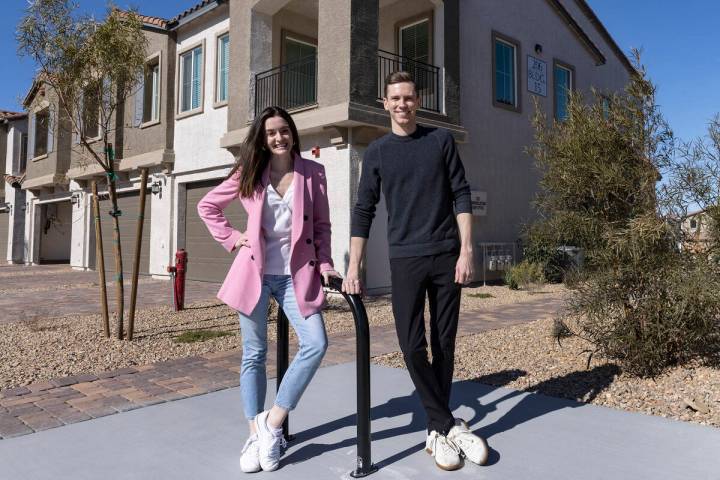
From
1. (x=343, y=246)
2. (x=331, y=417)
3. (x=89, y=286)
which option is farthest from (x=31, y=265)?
(x=331, y=417)

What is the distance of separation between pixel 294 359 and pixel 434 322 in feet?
2.47

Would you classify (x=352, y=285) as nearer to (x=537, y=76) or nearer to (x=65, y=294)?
(x=65, y=294)

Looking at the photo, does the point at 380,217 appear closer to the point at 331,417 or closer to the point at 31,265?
the point at 331,417

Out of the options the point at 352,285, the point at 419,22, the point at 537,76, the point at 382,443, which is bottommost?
the point at 382,443

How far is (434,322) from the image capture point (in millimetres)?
2910

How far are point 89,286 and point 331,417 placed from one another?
36.1ft

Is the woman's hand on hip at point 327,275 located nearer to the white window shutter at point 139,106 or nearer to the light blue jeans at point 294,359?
the light blue jeans at point 294,359

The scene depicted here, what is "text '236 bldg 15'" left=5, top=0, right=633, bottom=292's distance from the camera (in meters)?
9.99

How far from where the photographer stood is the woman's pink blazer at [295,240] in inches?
108

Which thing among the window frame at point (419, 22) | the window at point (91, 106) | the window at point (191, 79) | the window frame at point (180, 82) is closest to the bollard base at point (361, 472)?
the window at point (91, 106)

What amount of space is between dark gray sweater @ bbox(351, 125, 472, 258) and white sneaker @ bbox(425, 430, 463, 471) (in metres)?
0.92

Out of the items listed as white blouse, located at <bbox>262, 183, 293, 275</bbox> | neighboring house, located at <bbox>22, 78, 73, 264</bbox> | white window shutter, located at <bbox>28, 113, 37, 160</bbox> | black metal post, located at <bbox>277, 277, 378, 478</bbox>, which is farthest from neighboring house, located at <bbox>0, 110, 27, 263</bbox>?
black metal post, located at <bbox>277, 277, 378, 478</bbox>

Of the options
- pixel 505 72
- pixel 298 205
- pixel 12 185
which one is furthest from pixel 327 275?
pixel 12 185

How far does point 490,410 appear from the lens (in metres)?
3.59
